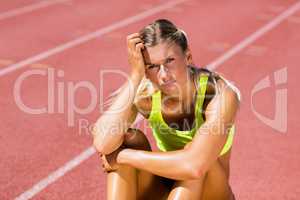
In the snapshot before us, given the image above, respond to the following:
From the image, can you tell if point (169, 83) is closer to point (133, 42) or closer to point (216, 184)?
point (133, 42)

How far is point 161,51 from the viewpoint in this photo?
3402mm

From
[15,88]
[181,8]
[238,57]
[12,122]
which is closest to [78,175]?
[12,122]

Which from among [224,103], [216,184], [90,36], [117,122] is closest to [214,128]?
[224,103]

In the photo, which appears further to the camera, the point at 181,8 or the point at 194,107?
the point at 181,8

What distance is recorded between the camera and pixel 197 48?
9.48m

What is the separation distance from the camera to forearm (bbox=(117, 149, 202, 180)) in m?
3.41

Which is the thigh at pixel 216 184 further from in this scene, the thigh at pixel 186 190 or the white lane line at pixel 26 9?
the white lane line at pixel 26 9

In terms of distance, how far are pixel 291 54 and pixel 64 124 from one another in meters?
4.30

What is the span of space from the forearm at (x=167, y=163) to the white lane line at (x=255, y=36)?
5.25 m

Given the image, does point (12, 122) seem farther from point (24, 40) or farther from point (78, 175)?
point (24, 40)

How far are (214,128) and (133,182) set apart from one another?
58cm

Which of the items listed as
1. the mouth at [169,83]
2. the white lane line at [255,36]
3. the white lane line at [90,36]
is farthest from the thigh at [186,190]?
the white lane line at [255,36]

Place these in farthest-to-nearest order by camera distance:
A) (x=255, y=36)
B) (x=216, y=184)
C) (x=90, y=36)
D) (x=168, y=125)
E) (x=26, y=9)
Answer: (x=26, y=9) → (x=255, y=36) → (x=90, y=36) → (x=168, y=125) → (x=216, y=184)

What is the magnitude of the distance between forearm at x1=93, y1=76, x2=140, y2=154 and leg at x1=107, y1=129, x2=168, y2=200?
0.10m
